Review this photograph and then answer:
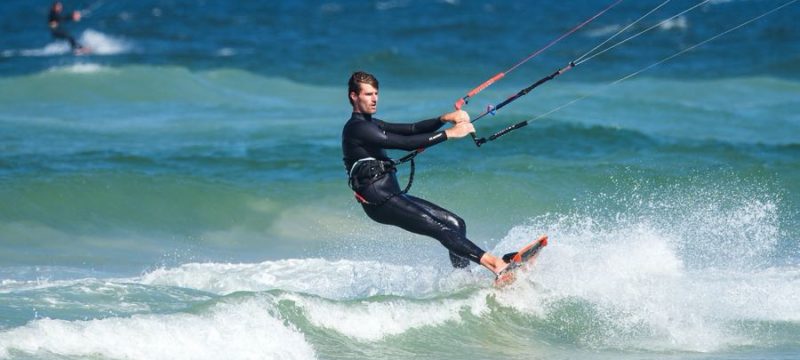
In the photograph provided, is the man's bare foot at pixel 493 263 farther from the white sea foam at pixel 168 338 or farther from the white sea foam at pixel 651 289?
the white sea foam at pixel 168 338

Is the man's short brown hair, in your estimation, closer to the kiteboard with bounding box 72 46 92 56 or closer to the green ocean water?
the green ocean water

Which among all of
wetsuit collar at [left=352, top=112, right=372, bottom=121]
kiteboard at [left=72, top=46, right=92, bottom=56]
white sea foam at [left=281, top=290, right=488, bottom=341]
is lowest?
white sea foam at [left=281, top=290, right=488, bottom=341]

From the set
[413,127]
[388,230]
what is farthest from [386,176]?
[388,230]

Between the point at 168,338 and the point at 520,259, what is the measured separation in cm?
242

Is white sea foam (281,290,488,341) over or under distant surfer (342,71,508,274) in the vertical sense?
under

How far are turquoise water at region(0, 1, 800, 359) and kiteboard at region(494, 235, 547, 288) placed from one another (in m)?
0.25

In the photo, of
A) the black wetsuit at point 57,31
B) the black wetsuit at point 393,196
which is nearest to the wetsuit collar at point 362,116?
the black wetsuit at point 393,196

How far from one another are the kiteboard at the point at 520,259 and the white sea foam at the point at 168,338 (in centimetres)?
155

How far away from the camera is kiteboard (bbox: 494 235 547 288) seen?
7.93 meters

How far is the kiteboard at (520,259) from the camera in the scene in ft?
26.0

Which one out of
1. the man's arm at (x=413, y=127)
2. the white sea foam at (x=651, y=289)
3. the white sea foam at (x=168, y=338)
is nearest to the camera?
the white sea foam at (x=168, y=338)

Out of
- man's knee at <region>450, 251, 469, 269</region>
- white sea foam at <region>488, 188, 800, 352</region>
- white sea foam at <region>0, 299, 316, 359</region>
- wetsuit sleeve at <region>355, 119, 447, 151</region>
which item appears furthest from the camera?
man's knee at <region>450, 251, 469, 269</region>

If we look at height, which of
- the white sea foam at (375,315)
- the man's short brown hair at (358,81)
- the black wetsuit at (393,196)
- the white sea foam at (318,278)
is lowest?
the white sea foam at (375,315)

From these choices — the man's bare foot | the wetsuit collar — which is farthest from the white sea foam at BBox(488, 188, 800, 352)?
the wetsuit collar
